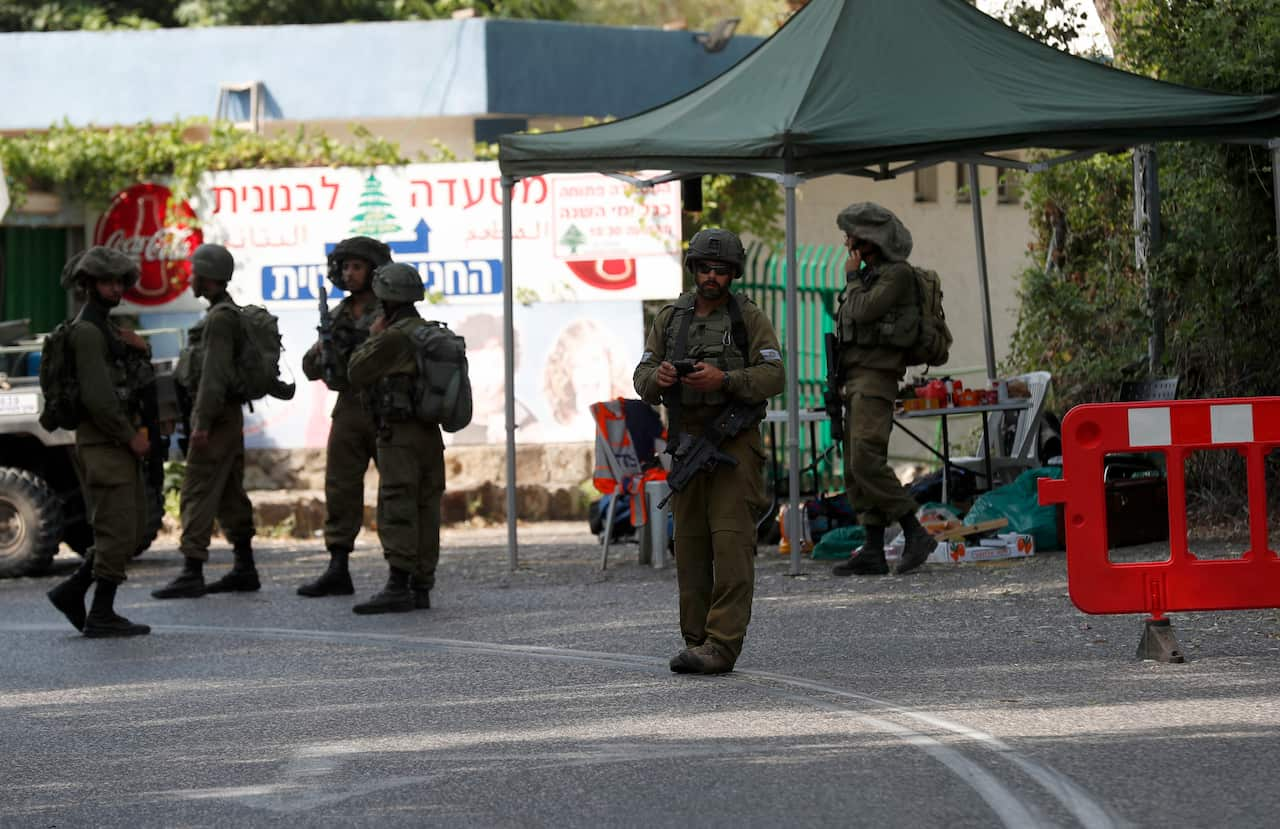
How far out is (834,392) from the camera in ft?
39.6

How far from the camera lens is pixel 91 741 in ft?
24.3

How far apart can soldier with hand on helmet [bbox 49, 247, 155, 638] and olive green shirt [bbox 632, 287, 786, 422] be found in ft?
10.3

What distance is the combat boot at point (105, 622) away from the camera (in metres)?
10.4

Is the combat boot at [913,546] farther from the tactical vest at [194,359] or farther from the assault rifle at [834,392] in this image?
the tactical vest at [194,359]

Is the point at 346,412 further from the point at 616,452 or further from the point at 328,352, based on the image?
the point at 616,452

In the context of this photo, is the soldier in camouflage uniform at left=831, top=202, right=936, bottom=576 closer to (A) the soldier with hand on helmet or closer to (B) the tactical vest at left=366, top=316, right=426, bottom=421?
(B) the tactical vest at left=366, top=316, right=426, bottom=421

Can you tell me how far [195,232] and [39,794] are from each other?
39.7 ft

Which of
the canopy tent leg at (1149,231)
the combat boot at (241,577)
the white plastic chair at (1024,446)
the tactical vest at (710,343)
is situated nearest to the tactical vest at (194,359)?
the combat boot at (241,577)

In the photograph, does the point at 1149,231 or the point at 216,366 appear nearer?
the point at 216,366

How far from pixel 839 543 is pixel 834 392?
3.56ft

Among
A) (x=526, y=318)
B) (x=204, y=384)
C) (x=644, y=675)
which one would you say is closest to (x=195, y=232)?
(x=526, y=318)

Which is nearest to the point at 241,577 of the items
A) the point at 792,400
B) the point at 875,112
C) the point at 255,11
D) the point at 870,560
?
the point at 792,400

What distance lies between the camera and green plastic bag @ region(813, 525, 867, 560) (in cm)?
1262

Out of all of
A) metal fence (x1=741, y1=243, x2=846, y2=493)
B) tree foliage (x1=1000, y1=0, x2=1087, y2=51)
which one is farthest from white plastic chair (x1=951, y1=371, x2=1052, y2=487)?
metal fence (x1=741, y1=243, x2=846, y2=493)
